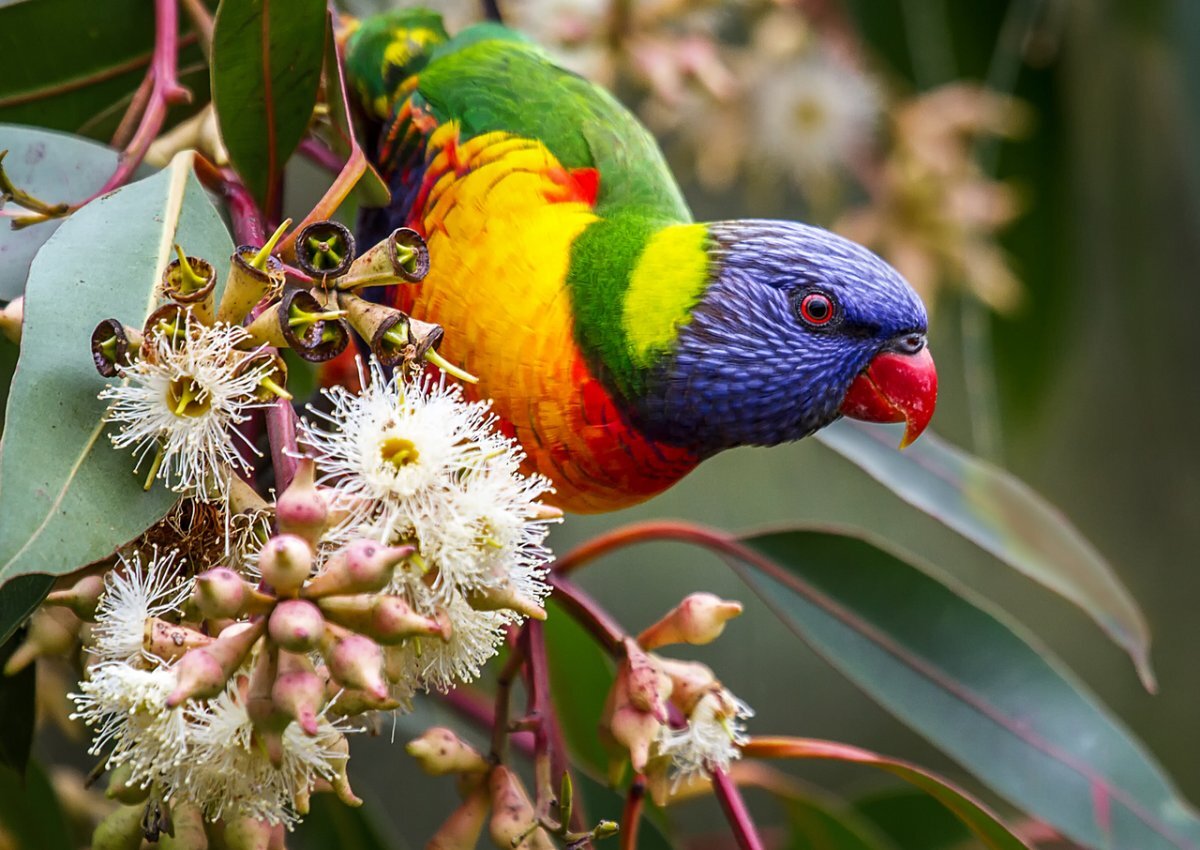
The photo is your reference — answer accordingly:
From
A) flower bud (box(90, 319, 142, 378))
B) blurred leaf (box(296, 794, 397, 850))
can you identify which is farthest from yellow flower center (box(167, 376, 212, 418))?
blurred leaf (box(296, 794, 397, 850))

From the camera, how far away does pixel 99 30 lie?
42.3 inches

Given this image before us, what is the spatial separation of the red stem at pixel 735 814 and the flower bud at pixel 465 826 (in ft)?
0.62

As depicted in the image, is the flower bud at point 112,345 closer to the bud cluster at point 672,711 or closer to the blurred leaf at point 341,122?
the blurred leaf at point 341,122

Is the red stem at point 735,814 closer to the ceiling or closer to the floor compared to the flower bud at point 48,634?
closer to the floor

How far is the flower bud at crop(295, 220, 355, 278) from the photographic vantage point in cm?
68

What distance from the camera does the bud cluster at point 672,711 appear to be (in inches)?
34.4

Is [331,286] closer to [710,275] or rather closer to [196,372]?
[196,372]

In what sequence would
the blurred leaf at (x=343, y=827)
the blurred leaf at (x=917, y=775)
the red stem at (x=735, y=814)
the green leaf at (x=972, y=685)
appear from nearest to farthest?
the red stem at (x=735, y=814), the blurred leaf at (x=917, y=775), the green leaf at (x=972, y=685), the blurred leaf at (x=343, y=827)

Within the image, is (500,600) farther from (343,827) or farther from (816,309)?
(343,827)

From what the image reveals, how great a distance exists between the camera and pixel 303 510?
0.61 m

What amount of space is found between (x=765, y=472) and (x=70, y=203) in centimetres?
242

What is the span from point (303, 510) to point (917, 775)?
0.67 metres

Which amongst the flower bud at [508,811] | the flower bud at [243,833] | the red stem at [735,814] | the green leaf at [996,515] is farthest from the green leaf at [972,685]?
the flower bud at [243,833]

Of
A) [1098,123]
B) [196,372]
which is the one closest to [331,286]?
[196,372]
